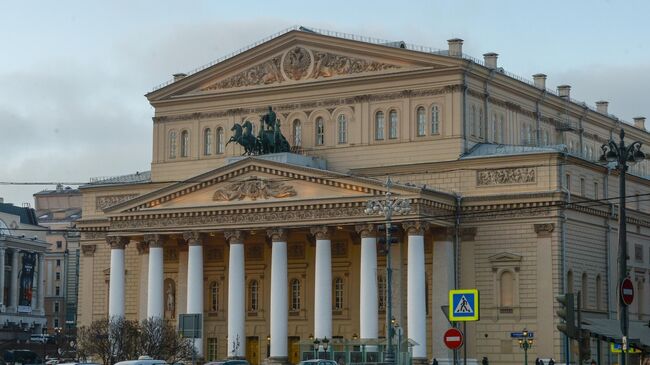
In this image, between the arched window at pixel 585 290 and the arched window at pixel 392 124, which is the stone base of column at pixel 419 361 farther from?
the arched window at pixel 392 124

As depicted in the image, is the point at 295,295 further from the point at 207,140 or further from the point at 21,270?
the point at 21,270

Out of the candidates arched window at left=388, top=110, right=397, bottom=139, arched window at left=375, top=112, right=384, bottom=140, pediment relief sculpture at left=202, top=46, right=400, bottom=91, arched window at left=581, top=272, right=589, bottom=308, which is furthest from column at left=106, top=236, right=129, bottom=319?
arched window at left=581, top=272, right=589, bottom=308

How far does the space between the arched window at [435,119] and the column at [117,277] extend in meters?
19.5

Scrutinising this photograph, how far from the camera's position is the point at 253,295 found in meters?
85.9

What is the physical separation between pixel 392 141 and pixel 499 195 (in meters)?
8.13

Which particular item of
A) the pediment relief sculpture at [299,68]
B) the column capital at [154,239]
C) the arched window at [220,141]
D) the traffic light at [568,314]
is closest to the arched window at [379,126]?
the pediment relief sculpture at [299,68]

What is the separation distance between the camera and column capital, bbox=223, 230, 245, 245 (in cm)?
8138

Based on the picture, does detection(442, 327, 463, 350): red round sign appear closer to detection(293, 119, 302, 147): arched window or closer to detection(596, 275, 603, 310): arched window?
detection(596, 275, 603, 310): arched window

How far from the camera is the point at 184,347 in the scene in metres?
75.8

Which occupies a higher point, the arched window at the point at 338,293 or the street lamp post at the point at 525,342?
the arched window at the point at 338,293

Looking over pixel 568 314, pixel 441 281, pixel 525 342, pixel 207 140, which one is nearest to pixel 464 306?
pixel 568 314

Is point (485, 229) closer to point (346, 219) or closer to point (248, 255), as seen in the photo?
point (346, 219)

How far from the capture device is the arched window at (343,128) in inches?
3302

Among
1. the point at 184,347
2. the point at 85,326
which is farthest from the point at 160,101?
the point at 184,347
